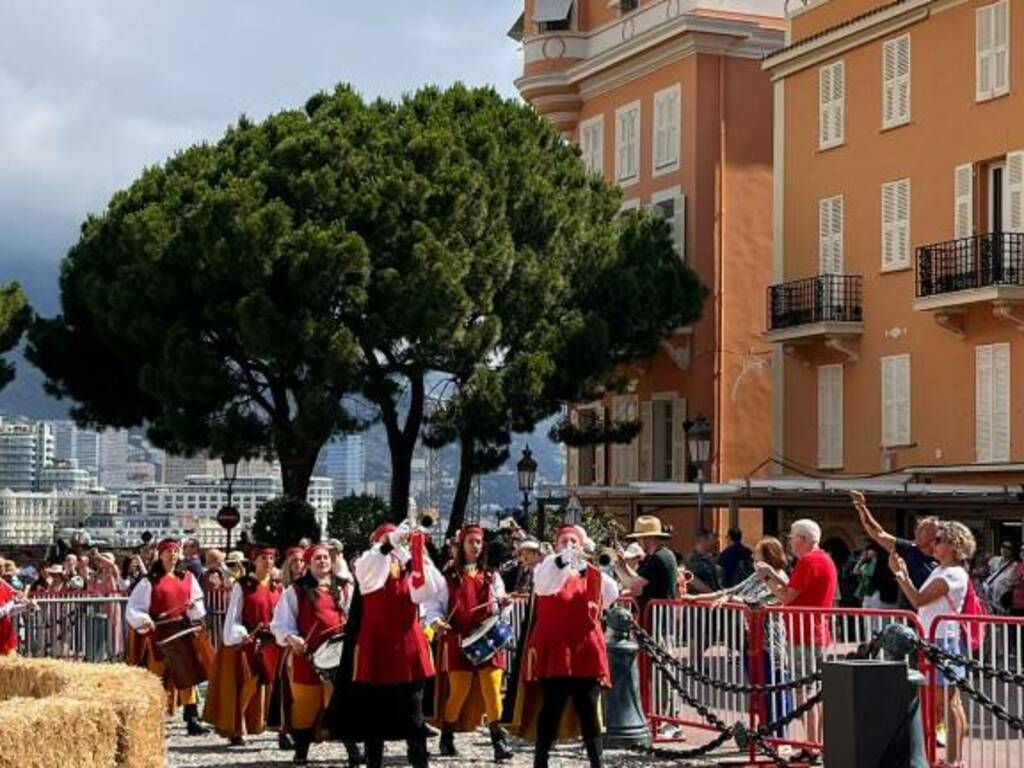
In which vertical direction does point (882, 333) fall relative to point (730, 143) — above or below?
below

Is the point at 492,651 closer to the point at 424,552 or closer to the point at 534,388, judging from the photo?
the point at 424,552

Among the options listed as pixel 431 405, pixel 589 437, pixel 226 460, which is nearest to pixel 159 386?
pixel 226 460

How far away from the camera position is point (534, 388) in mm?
41531

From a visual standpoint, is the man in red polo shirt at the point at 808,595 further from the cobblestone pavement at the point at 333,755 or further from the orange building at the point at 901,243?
the orange building at the point at 901,243

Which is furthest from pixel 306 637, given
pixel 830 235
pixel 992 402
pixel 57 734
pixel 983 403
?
pixel 830 235

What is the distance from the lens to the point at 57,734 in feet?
35.8

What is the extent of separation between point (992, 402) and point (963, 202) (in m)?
3.42

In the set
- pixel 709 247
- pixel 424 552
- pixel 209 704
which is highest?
pixel 709 247

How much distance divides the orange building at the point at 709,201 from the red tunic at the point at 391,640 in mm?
29016

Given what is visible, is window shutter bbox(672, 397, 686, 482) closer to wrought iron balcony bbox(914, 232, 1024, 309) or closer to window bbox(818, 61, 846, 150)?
window bbox(818, 61, 846, 150)

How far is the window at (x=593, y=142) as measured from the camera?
1948 inches

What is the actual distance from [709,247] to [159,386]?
1187cm

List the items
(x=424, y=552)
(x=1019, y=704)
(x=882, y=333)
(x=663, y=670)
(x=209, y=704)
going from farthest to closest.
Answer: (x=882, y=333) < (x=209, y=704) < (x=663, y=670) < (x=424, y=552) < (x=1019, y=704)

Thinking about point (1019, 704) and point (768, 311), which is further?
point (768, 311)
